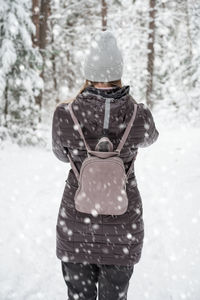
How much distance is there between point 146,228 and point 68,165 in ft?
17.4

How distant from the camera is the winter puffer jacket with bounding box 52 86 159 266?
80.4 inches

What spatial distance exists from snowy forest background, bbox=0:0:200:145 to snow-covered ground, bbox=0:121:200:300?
302 cm

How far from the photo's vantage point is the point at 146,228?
5.62 metres

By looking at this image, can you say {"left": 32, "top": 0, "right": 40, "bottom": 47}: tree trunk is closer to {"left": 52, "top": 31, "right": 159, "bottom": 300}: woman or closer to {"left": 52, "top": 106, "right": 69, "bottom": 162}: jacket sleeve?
{"left": 52, "top": 31, "right": 159, "bottom": 300}: woman

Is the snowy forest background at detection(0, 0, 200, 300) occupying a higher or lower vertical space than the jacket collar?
lower

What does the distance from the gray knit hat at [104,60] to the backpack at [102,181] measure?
296 millimetres

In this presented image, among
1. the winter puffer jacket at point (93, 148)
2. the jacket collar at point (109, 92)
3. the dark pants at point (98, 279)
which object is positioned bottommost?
the dark pants at point (98, 279)

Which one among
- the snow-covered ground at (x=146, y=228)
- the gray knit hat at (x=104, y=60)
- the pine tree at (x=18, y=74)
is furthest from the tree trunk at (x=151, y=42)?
the gray knit hat at (x=104, y=60)

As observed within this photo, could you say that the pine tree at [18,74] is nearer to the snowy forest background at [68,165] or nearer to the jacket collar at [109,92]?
the snowy forest background at [68,165]

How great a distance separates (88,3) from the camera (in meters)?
17.2

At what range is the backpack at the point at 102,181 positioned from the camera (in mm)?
1998

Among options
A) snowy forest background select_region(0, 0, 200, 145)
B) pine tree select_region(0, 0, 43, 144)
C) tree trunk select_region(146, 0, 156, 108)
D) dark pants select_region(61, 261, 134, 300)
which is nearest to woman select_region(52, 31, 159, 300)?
dark pants select_region(61, 261, 134, 300)

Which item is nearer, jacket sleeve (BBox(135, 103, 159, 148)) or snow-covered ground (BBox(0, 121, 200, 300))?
jacket sleeve (BBox(135, 103, 159, 148))

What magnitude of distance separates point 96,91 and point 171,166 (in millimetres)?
7762
